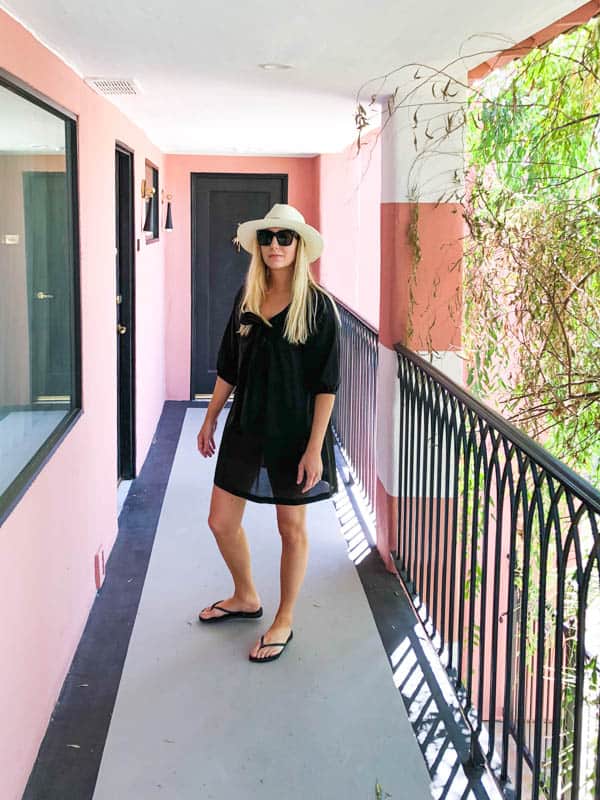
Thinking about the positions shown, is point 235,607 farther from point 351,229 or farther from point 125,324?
point 351,229

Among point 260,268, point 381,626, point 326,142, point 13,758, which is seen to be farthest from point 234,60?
point 326,142

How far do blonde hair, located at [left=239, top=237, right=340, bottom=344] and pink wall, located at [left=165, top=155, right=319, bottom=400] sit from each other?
4.63 meters

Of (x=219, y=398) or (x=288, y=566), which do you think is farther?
(x=219, y=398)

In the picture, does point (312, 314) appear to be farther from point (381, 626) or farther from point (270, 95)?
point (270, 95)

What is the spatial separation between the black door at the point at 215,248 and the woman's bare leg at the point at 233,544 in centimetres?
458

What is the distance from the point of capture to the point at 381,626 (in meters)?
3.34

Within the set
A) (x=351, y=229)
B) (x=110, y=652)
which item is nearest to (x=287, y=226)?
(x=110, y=652)

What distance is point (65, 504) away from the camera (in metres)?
2.97

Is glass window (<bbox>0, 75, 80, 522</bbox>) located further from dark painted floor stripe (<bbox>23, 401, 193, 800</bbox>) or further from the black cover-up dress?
dark painted floor stripe (<bbox>23, 401, 193, 800</bbox>)

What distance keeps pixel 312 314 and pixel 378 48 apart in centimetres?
89

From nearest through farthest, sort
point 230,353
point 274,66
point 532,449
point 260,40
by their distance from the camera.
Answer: point 532,449 < point 260,40 < point 230,353 < point 274,66

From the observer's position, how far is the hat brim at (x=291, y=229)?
293 cm

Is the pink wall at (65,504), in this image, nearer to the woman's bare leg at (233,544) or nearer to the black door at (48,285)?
the black door at (48,285)

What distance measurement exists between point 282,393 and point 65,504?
81 cm
